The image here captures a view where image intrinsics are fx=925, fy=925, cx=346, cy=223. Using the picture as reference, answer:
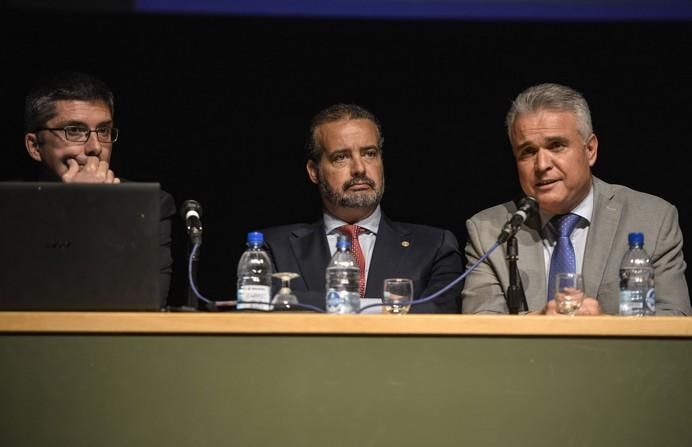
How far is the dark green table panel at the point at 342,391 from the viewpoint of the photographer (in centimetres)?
200

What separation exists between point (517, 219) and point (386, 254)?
1115mm

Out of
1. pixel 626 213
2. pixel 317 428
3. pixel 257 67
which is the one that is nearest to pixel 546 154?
pixel 626 213

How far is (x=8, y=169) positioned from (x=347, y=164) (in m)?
1.39

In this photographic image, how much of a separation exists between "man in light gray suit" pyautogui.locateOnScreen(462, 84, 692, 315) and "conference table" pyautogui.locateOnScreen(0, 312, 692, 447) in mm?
965

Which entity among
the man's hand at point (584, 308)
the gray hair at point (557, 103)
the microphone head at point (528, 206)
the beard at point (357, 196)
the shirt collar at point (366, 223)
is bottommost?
the man's hand at point (584, 308)

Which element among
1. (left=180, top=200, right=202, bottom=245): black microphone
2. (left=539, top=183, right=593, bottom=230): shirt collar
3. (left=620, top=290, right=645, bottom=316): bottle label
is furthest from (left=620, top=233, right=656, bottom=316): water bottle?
(left=180, top=200, right=202, bottom=245): black microphone

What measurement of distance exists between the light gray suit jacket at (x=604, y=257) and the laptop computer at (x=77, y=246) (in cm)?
131

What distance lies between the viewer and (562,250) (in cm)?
314

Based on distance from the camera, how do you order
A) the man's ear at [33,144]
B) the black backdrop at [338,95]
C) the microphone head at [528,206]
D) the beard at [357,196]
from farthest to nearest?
the black backdrop at [338,95], the beard at [357,196], the man's ear at [33,144], the microphone head at [528,206]

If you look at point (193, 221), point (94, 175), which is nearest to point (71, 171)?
point (94, 175)

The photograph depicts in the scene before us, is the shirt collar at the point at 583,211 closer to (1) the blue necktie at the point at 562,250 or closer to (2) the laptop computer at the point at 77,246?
(1) the blue necktie at the point at 562,250

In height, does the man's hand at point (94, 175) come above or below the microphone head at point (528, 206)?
above

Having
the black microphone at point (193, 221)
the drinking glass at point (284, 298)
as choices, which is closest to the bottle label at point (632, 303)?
the drinking glass at point (284, 298)

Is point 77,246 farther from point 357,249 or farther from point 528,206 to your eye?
point 357,249
